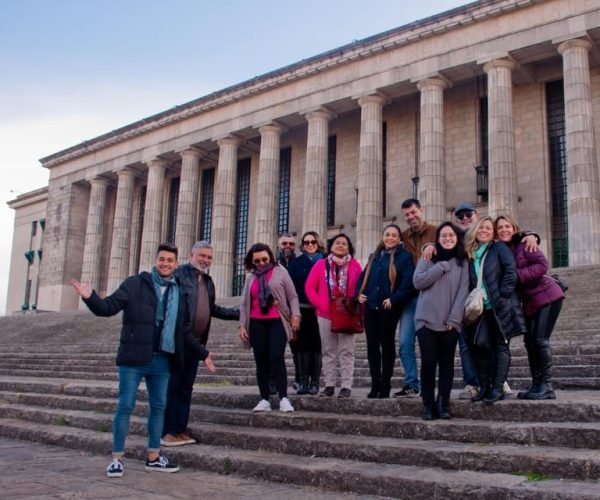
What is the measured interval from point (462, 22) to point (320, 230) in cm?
941

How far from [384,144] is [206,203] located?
11574 mm

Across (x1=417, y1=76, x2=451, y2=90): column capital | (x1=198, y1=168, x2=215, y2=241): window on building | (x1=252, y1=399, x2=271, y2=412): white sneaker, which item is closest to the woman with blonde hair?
(x1=252, y1=399, x2=271, y2=412): white sneaker

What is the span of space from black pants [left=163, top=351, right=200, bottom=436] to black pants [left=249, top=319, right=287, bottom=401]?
0.77 metres

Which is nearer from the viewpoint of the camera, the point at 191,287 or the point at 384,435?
the point at 384,435

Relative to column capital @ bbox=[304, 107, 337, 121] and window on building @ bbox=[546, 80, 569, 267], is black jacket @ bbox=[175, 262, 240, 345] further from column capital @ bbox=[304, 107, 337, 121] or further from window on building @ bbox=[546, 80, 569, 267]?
column capital @ bbox=[304, 107, 337, 121]

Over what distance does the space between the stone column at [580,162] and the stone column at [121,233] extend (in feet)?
75.2

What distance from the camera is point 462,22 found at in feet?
74.5

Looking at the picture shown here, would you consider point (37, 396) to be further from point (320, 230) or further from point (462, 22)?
point (462, 22)

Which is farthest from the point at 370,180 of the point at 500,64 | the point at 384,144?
the point at 500,64

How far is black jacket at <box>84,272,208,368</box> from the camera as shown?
209 inches

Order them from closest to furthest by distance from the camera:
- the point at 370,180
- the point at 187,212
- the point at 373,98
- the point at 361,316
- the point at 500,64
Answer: the point at 361,316
the point at 500,64
the point at 370,180
the point at 373,98
the point at 187,212

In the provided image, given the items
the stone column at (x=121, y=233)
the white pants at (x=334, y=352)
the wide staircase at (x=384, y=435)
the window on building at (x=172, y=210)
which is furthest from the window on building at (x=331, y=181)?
the white pants at (x=334, y=352)

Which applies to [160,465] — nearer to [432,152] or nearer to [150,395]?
[150,395]

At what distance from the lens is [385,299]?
6.57 m
